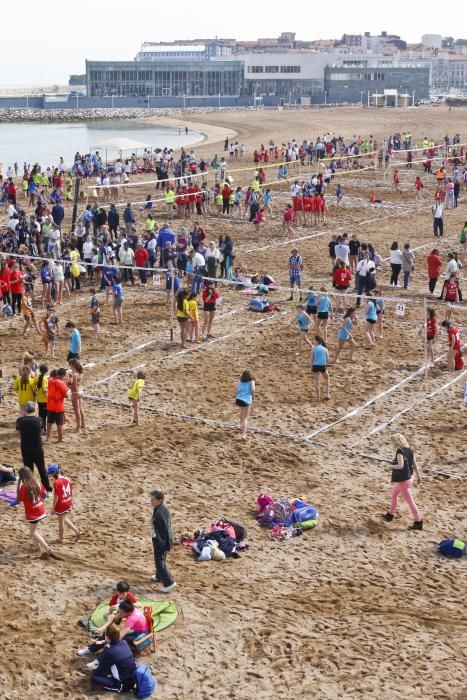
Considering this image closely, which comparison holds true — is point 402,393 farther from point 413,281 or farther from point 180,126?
point 180,126

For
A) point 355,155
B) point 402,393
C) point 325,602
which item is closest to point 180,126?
point 355,155

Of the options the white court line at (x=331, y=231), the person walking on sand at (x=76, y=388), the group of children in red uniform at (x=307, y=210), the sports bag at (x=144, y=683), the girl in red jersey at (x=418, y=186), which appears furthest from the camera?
the girl in red jersey at (x=418, y=186)

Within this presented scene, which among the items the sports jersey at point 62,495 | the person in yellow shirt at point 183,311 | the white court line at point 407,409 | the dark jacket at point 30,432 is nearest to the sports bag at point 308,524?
the white court line at point 407,409

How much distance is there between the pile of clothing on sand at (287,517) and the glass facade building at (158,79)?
137707mm

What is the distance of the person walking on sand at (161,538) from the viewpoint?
1045 cm

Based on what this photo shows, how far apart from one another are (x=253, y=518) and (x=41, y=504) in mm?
2724

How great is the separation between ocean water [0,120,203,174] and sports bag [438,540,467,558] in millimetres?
50620

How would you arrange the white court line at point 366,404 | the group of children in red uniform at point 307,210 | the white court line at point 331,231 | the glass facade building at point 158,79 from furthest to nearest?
the glass facade building at point 158,79 → the group of children in red uniform at point 307,210 → the white court line at point 331,231 → the white court line at point 366,404

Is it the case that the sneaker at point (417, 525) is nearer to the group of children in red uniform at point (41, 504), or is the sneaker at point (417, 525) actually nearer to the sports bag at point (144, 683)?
the group of children in red uniform at point (41, 504)

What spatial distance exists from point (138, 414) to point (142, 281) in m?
9.40

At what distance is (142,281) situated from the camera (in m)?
24.5

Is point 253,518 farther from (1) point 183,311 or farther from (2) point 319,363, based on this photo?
(1) point 183,311

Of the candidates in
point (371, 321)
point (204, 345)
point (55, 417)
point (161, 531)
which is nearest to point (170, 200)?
point (204, 345)

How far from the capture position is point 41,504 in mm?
11141
